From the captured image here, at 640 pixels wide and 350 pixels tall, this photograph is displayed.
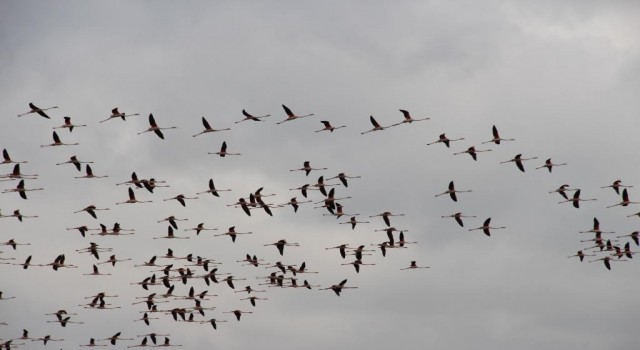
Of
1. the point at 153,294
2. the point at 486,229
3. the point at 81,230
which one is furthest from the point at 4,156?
the point at 486,229

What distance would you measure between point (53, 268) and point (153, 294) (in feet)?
37.7

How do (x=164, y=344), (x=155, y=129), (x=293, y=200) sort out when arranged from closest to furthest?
1. (x=155, y=129)
2. (x=293, y=200)
3. (x=164, y=344)

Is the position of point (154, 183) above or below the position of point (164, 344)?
above

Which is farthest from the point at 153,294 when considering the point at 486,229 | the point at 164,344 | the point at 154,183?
the point at 486,229

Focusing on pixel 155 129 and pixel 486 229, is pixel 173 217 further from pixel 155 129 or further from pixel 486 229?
pixel 486 229

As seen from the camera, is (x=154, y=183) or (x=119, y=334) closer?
(x=154, y=183)

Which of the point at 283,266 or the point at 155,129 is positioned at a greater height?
the point at 155,129

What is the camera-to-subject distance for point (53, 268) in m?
146

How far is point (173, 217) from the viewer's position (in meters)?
148

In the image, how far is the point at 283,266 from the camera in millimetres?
149250

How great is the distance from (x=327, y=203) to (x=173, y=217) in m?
16.4

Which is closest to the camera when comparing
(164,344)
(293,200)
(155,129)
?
(155,129)

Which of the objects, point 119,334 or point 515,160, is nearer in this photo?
point 515,160

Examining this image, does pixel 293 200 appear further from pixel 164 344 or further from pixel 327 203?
pixel 164 344
